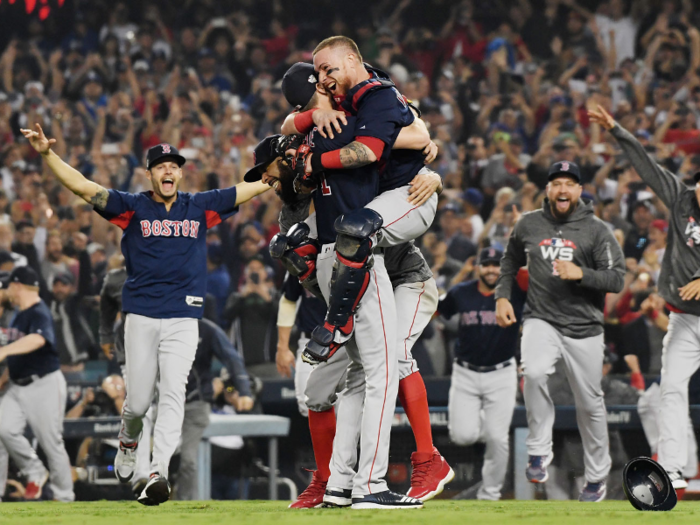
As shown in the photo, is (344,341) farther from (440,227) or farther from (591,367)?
(440,227)

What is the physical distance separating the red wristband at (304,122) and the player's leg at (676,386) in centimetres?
299

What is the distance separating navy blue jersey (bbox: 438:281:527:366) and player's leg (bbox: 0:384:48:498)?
142 inches

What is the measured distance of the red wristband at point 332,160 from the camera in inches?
171

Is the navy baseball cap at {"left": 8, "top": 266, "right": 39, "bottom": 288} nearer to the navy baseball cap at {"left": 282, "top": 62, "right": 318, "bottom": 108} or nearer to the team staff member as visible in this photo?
the team staff member

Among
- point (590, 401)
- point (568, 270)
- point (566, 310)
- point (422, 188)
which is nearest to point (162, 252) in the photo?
point (422, 188)

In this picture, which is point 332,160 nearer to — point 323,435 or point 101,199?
point 323,435

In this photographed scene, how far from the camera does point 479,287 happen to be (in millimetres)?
8523

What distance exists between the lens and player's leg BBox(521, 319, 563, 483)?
682 centimetres

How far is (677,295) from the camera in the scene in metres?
6.42

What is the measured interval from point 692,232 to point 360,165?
3017 millimetres

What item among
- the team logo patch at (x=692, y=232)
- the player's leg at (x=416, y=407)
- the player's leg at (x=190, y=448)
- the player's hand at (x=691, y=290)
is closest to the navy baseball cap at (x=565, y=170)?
the team logo patch at (x=692, y=232)

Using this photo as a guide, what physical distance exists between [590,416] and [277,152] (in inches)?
126

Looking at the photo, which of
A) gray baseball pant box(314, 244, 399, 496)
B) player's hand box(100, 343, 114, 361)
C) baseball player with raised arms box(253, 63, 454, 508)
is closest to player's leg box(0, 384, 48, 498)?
player's hand box(100, 343, 114, 361)

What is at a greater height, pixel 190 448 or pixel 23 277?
pixel 23 277
